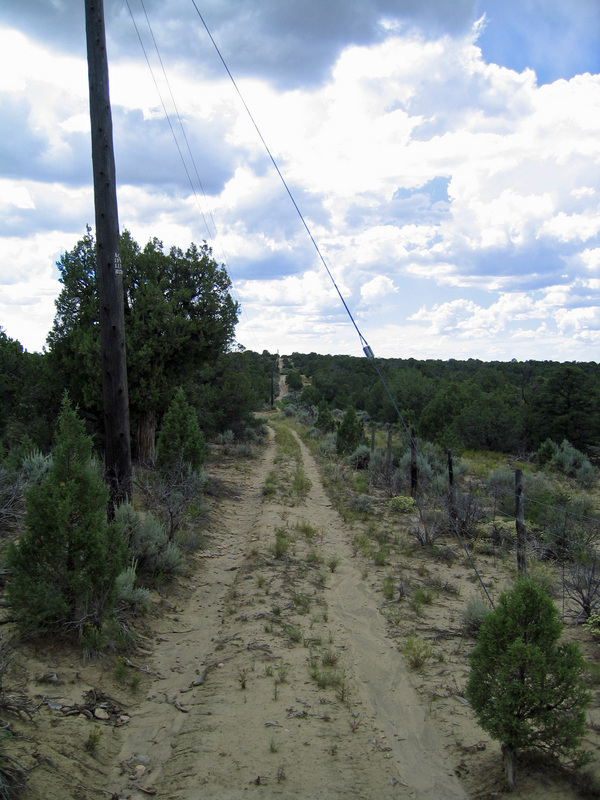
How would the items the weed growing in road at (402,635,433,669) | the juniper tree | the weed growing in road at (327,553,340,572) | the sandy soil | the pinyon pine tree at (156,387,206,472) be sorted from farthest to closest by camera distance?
the juniper tree → the pinyon pine tree at (156,387,206,472) → the weed growing in road at (327,553,340,572) → the weed growing in road at (402,635,433,669) → the sandy soil

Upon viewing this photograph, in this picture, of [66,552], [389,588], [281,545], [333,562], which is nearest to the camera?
[66,552]

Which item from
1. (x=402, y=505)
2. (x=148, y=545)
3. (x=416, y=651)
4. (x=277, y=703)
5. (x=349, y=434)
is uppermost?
(x=349, y=434)

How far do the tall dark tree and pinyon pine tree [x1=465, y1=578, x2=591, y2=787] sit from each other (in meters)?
11.2

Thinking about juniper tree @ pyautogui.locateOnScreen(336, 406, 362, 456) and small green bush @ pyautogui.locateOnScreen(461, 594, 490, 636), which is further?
juniper tree @ pyautogui.locateOnScreen(336, 406, 362, 456)

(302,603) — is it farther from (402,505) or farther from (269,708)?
(402,505)

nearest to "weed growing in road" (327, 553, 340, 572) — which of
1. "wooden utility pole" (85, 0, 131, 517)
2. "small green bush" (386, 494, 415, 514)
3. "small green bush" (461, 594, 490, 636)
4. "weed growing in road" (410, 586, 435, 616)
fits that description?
"weed growing in road" (410, 586, 435, 616)

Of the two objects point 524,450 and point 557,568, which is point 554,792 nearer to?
point 557,568

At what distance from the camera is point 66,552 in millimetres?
5152

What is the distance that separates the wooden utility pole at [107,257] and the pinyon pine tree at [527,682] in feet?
16.2

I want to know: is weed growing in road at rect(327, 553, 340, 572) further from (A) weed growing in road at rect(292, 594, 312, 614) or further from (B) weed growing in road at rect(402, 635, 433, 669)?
(B) weed growing in road at rect(402, 635, 433, 669)

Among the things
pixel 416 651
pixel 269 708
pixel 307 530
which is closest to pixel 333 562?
pixel 307 530

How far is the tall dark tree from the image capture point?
1340cm

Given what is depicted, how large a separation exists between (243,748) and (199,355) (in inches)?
459

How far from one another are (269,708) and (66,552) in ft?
8.03
